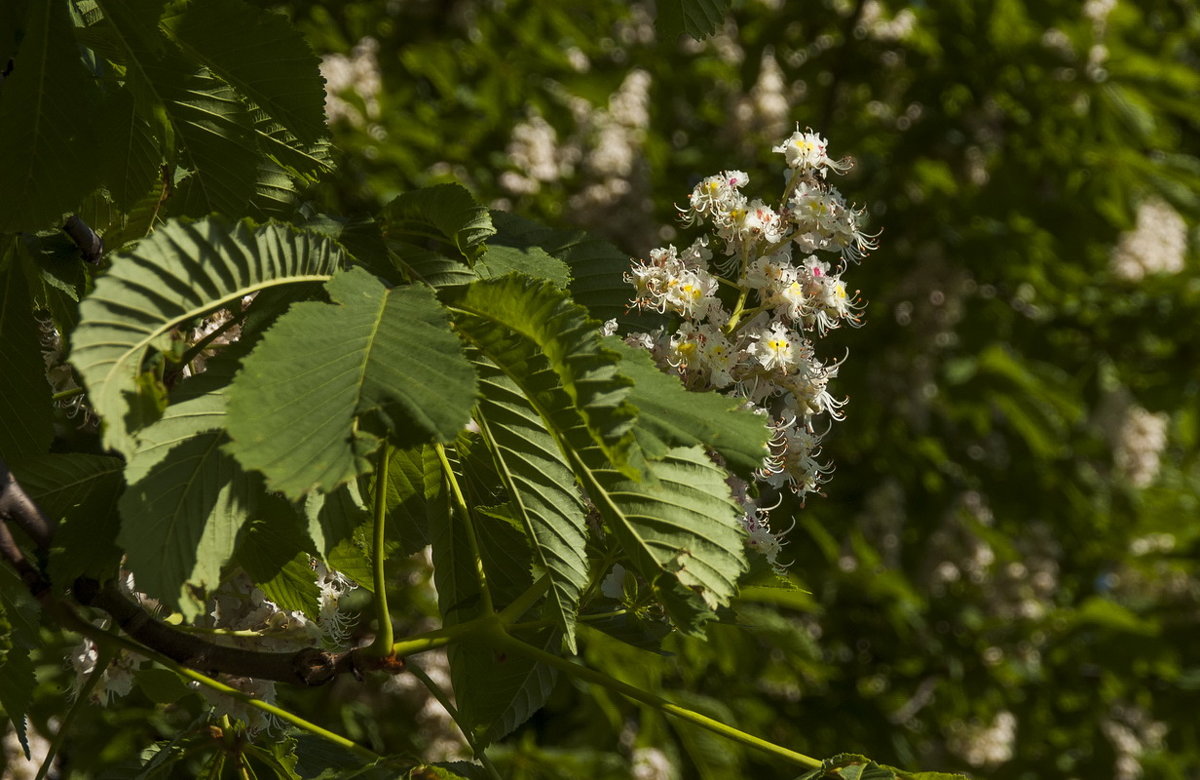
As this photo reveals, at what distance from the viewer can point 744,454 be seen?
878mm

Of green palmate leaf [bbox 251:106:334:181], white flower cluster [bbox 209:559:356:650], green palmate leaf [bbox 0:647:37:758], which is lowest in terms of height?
white flower cluster [bbox 209:559:356:650]

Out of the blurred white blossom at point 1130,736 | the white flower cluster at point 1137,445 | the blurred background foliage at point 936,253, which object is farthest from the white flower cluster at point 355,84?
the blurred white blossom at point 1130,736

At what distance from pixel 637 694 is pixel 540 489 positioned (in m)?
0.19

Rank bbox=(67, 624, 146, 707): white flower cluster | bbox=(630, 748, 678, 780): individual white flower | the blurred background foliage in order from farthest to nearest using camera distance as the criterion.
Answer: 1. the blurred background foliage
2. bbox=(630, 748, 678, 780): individual white flower
3. bbox=(67, 624, 146, 707): white flower cluster

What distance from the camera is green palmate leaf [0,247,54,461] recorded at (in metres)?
1.14

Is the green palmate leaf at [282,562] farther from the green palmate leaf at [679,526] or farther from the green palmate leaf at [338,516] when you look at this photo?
the green palmate leaf at [679,526]

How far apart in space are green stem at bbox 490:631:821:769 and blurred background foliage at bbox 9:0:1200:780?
2.85 m

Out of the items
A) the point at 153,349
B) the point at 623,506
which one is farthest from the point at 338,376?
the point at 623,506

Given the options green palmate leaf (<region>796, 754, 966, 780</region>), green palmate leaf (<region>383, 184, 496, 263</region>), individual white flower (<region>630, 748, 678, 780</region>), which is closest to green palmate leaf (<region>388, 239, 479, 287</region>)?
green palmate leaf (<region>383, 184, 496, 263</region>)

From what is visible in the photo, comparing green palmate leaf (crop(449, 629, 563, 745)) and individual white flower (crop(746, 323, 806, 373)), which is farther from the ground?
individual white flower (crop(746, 323, 806, 373))

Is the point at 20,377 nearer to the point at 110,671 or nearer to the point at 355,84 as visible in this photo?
the point at 110,671

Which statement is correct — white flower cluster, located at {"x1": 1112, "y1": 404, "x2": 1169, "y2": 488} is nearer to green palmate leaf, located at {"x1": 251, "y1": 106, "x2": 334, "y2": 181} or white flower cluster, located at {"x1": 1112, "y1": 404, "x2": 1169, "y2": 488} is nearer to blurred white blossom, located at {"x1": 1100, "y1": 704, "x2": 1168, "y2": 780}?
blurred white blossom, located at {"x1": 1100, "y1": 704, "x2": 1168, "y2": 780}

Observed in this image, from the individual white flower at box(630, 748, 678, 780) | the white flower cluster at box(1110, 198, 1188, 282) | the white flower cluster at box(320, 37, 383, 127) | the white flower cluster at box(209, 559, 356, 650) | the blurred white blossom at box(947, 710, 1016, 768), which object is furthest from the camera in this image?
the white flower cluster at box(1110, 198, 1188, 282)

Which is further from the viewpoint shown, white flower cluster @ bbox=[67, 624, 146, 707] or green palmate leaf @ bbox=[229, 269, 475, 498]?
white flower cluster @ bbox=[67, 624, 146, 707]
